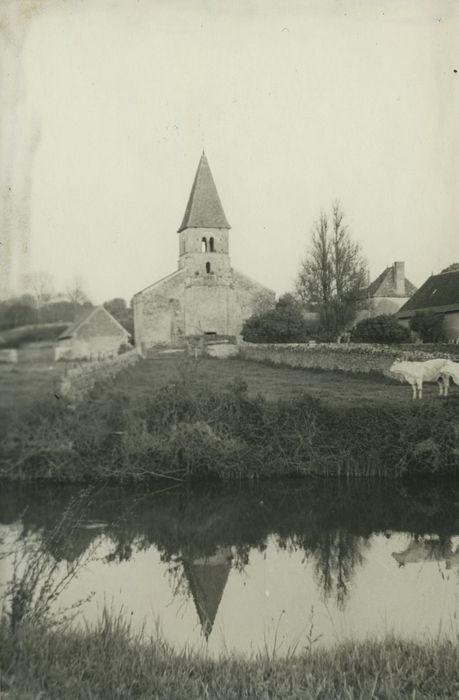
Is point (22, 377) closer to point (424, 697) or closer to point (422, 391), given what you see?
point (424, 697)

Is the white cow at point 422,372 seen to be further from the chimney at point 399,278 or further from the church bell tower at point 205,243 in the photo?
the church bell tower at point 205,243

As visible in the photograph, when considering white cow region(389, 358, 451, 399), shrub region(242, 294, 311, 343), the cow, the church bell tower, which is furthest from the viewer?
the church bell tower

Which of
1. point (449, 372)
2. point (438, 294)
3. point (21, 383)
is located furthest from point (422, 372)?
point (438, 294)

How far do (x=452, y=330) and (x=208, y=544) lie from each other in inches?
709

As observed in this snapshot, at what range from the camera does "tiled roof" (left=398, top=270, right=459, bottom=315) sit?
27359 millimetres

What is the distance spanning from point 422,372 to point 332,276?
1265 centimetres

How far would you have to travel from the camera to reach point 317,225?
2469cm

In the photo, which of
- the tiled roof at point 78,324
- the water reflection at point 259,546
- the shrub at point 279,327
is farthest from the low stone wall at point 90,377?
the shrub at point 279,327

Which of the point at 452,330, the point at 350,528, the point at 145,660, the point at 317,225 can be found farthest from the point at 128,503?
the point at 452,330

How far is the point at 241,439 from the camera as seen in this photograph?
13.7 metres

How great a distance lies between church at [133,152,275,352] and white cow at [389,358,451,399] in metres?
18.5

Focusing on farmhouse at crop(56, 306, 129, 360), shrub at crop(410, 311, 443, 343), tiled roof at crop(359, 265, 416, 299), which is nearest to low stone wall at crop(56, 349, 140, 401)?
farmhouse at crop(56, 306, 129, 360)

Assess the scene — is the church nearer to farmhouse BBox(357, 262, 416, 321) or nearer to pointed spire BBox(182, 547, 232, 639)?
farmhouse BBox(357, 262, 416, 321)

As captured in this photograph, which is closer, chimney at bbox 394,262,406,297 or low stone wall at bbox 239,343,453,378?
low stone wall at bbox 239,343,453,378
